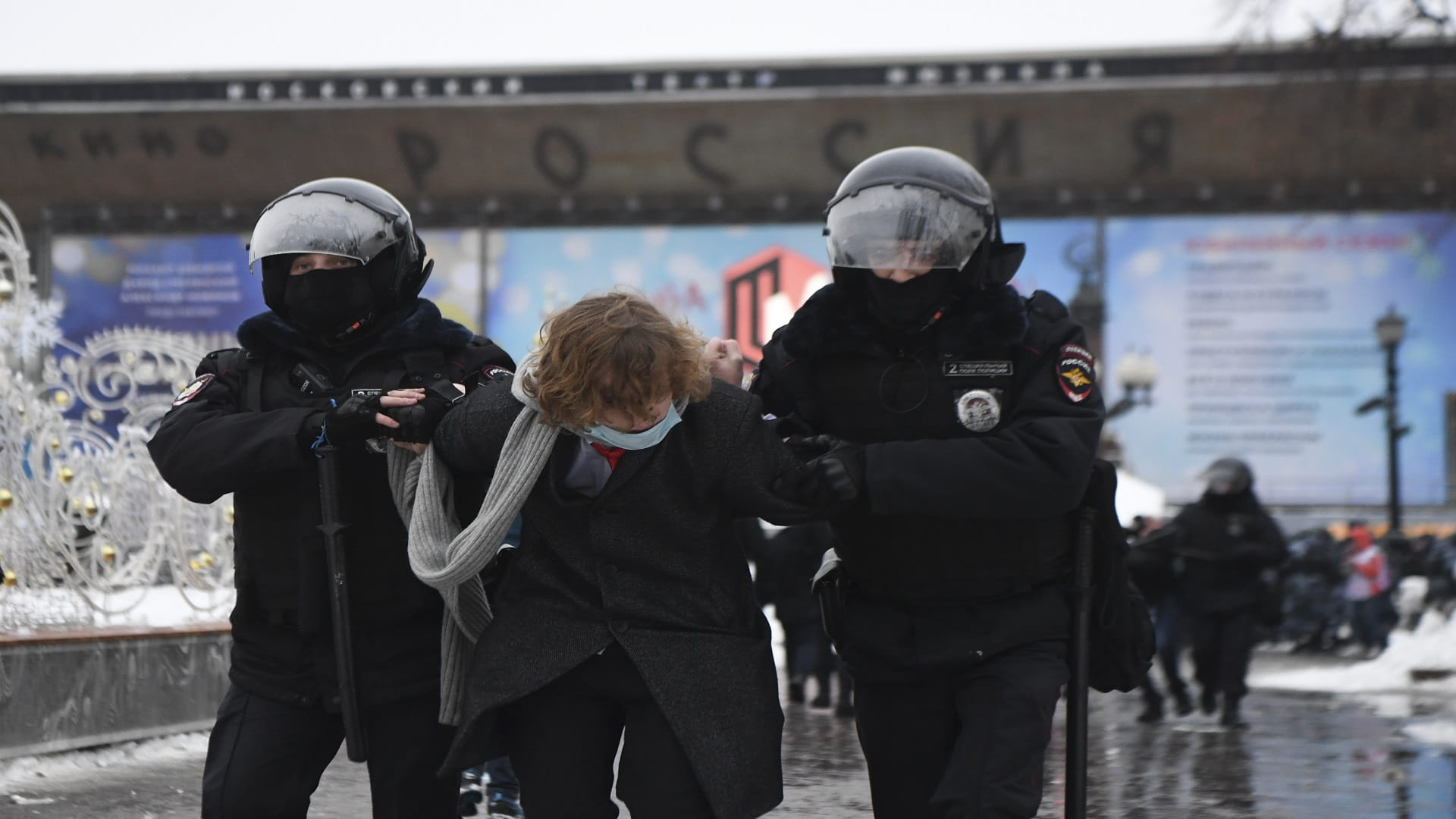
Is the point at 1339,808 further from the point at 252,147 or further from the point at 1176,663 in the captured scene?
the point at 252,147

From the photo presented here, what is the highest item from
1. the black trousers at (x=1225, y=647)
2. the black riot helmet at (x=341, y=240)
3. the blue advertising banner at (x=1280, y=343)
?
the blue advertising banner at (x=1280, y=343)

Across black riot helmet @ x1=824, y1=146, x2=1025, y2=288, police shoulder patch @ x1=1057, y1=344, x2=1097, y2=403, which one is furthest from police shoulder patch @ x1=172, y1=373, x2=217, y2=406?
police shoulder patch @ x1=1057, y1=344, x2=1097, y2=403

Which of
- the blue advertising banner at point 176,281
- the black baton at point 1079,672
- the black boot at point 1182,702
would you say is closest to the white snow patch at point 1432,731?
the black boot at point 1182,702

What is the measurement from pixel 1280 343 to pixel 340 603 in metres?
29.2

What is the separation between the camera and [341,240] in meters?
3.64

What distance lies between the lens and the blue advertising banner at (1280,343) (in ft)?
98.1

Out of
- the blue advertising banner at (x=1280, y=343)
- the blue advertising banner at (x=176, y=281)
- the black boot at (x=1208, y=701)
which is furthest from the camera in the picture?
the blue advertising banner at (x=176, y=281)

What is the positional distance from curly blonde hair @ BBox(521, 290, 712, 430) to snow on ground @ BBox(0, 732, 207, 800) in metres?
3.77

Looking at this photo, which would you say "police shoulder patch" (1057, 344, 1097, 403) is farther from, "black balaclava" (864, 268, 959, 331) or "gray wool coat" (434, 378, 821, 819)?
"gray wool coat" (434, 378, 821, 819)

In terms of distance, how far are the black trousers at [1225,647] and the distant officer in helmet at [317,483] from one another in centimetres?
705

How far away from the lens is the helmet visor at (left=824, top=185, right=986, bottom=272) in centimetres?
351

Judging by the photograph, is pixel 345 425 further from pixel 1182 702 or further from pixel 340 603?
pixel 1182 702

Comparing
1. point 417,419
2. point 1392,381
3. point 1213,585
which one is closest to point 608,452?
point 417,419

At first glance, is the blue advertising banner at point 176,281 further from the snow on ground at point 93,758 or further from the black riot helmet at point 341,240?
the black riot helmet at point 341,240
